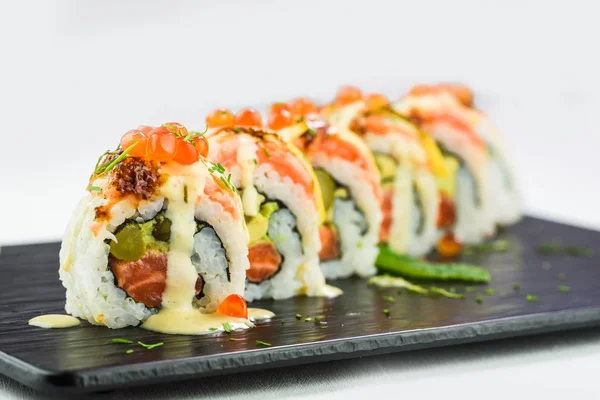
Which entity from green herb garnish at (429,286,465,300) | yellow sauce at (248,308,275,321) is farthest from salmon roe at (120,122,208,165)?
green herb garnish at (429,286,465,300)

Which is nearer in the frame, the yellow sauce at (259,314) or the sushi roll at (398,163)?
the yellow sauce at (259,314)

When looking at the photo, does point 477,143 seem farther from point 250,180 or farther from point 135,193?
point 135,193

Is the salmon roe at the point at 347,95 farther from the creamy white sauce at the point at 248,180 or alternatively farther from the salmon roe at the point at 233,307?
the salmon roe at the point at 233,307

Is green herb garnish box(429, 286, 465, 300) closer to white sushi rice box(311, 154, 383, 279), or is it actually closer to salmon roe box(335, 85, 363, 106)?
white sushi rice box(311, 154, 383, 279)

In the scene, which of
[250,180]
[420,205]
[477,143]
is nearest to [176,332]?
[250,180]

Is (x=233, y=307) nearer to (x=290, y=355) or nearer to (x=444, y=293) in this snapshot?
(x=290, y=355)

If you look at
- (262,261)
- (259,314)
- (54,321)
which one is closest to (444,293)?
(262,261)

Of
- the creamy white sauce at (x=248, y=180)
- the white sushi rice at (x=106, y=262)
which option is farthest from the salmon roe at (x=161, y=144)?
the creamy white sauce at (x=248, y=180)
